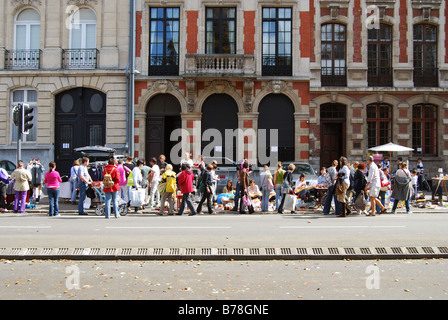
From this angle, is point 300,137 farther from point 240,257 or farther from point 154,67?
point 240,257

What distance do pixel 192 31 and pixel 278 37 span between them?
455 cm

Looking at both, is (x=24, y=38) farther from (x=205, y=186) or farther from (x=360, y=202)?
(x=360, y=202)

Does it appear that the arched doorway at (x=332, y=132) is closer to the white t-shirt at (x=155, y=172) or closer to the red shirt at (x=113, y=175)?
the white t-shirt at (x=155, y=172)

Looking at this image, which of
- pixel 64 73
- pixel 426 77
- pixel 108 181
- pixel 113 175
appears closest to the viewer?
pixel 108 181

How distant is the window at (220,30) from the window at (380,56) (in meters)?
7.33

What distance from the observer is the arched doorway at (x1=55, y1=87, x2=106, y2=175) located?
2681 centimetres

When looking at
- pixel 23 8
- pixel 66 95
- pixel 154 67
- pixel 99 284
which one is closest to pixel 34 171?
pixel 66 95

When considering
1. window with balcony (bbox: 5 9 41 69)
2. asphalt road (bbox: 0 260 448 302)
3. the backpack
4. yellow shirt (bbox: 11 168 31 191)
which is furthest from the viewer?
window with balcony (bbox: 5 9 41 69)

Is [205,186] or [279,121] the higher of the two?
[279,121]

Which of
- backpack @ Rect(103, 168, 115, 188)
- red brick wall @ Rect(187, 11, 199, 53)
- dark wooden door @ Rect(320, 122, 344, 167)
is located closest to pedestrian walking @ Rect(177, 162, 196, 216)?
backpack @ Rect(103, 168, 115, 188)

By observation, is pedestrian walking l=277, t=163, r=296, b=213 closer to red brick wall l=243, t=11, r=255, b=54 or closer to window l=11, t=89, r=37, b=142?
red brick wall l=243, t=11, r=255, b=54

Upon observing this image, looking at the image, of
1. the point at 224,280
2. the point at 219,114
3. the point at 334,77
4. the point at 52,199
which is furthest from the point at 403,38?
the point at 224,280

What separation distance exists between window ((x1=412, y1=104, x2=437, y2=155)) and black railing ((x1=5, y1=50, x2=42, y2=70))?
2011 centimetres

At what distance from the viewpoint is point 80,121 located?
88.4ft
